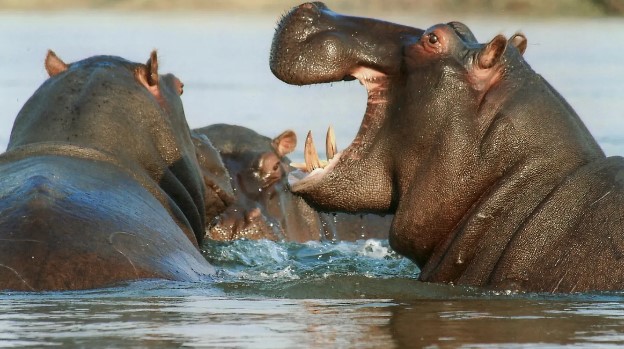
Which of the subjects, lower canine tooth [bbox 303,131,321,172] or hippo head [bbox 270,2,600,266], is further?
lower canine tooth [bbox 303,131,321,172]

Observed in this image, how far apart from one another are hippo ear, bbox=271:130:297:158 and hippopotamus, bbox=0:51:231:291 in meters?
3.38

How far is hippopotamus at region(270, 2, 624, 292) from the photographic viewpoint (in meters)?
6.55

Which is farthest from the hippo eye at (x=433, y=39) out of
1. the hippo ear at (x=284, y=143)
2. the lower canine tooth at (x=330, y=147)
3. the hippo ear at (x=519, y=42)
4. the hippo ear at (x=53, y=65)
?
the hippo ear at (x=284, y=143)

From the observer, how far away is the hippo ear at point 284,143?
1260 centimetres

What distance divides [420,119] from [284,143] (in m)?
5.78

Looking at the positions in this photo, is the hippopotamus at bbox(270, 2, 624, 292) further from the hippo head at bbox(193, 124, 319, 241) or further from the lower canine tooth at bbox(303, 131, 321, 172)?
the hippo head at bbox(193, 124, 319, 241)

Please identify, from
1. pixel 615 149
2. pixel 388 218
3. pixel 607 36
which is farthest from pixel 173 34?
pixel 388 218

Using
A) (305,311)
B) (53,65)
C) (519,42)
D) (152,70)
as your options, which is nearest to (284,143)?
(152,70)

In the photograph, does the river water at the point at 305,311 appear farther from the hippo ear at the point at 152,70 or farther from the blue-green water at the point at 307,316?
the hippo ear at the point at 152,70

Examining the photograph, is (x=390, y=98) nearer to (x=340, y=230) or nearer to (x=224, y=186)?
(x=224, y=186)

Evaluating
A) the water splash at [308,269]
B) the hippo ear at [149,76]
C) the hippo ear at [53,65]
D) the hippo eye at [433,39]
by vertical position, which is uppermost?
the hippo ear at [53,65]

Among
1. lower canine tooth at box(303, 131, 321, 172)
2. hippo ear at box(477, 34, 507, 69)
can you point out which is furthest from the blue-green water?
hippo ear at box(477, 34, 507, 69)

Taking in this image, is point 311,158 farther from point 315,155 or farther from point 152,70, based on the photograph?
point 152,70

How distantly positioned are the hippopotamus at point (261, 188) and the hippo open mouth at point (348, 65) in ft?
14.8
